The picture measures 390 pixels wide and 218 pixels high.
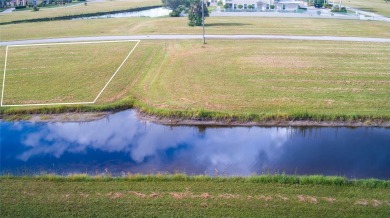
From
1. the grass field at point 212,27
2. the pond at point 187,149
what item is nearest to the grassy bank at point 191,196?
the pond at point 187,149

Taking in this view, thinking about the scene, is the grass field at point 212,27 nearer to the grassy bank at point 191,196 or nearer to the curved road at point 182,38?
the curved road at point 182,38

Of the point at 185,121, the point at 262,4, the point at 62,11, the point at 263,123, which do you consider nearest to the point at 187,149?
the point at 185,121

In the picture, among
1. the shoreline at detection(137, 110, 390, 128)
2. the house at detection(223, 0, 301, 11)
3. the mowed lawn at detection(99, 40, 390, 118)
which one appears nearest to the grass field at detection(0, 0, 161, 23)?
the house at detection(223, 0, 301, 11)

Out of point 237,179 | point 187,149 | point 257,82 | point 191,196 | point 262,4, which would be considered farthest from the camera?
point 262,4

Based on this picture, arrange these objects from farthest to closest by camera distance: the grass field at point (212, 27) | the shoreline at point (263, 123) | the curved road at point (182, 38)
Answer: the grass field at point (212, 27) < the curved road at point (182, 38) < the shoreline at point (263, 123)

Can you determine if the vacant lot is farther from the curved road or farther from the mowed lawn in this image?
the curved road

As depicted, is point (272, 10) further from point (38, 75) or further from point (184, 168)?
point (184, 168)

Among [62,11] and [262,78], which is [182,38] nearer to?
[262,78]
